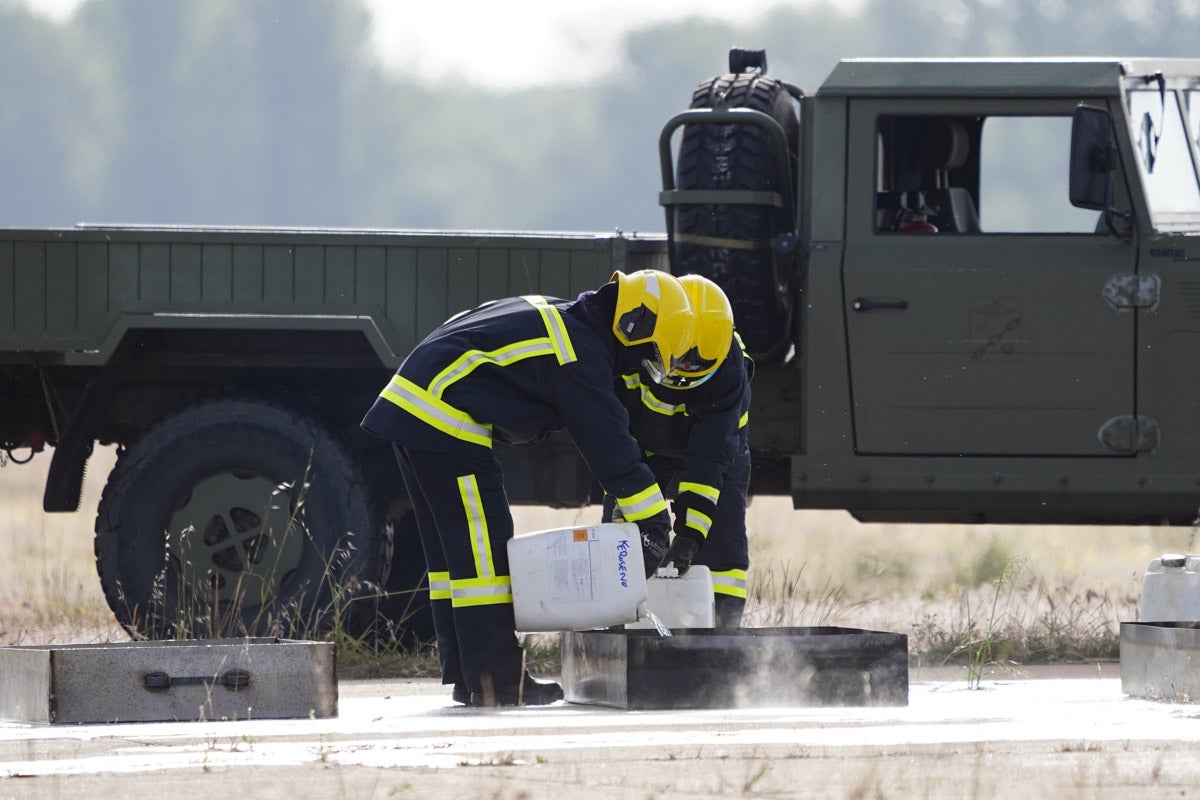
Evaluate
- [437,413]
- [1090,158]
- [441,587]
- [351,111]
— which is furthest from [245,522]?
[351,111]

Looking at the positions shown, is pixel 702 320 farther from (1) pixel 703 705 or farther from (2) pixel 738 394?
(1) pixel 703 705

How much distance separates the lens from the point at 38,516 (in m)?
26.5

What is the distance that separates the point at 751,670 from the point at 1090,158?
252 centimetres

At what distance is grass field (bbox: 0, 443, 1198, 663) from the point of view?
9438mm

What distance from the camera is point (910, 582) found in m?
15.3

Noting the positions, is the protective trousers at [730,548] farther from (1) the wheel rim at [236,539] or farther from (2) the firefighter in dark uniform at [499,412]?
(1) the wheel rim at [236,539]

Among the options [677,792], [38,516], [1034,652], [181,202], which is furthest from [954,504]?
[181,202]

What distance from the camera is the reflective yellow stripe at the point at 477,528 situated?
271 inches

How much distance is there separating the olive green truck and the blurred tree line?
12706 cm

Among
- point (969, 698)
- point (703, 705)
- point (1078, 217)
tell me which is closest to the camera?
point (703, 705)

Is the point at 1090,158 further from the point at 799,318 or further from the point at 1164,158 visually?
the point at 799,318

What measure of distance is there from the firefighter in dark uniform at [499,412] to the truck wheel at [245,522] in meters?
1.66

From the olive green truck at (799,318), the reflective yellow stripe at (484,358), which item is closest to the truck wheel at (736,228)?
the olive green truck at (799,318)

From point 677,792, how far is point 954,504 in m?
3.87
